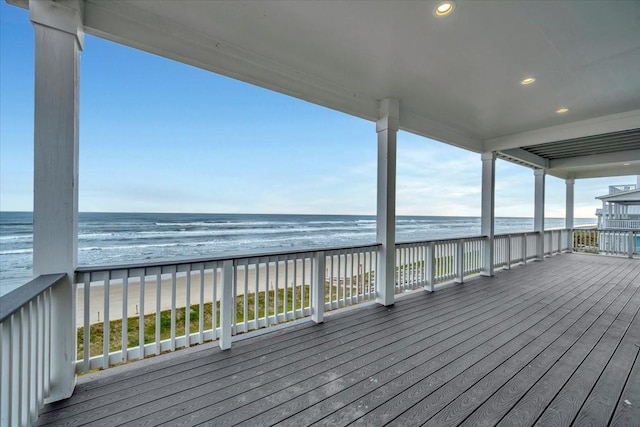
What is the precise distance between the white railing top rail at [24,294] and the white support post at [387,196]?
11.0 feet

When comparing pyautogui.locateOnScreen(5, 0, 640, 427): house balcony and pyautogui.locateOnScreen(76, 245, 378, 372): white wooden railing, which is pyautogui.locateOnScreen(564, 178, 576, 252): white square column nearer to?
pyautogui.locateOnScreen(5, 0, 640, 427): house balcony

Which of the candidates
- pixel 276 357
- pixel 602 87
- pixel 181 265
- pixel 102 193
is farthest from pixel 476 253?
pixel 102 193

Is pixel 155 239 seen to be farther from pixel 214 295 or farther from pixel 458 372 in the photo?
pixel 458 372

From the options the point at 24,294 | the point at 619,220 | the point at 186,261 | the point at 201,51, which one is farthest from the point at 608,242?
the point at 24,294

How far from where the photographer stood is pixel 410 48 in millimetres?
2508

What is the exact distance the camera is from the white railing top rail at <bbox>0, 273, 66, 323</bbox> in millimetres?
1186

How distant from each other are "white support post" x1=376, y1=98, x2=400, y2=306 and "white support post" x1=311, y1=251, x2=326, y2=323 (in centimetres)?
103

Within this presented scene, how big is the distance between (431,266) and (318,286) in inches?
91.1

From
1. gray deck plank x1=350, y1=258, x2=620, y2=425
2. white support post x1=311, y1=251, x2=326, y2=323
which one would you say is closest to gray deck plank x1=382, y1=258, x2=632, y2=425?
gray deck plank x1=350, y1=258, x2=620, y2=425

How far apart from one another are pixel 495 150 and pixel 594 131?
4.78 ft

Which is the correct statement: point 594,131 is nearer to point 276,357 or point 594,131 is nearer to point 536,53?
point 536,53

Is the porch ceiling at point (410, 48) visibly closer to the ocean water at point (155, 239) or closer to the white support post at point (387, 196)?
the white support post at point (387, 196)

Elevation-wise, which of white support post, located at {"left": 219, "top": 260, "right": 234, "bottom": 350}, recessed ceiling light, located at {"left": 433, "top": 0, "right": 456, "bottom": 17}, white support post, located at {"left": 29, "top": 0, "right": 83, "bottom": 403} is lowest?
white support post, located at {"left": 219, "top": 260, "right": 234, "bottom": 350}

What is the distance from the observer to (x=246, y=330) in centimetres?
278
